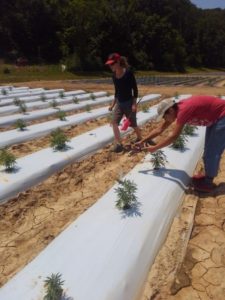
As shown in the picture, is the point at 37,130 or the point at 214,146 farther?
the point at 37,130

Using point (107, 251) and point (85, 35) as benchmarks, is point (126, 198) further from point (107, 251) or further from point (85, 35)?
point (85, 35)

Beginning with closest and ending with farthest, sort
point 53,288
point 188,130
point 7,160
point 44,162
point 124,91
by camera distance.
→ point 53,288, point 7,160, point 44,162, point 124,91, point 188,130

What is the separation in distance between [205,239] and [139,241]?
0.82 meters

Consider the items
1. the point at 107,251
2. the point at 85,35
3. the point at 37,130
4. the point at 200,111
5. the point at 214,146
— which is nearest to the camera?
the point at 107,251

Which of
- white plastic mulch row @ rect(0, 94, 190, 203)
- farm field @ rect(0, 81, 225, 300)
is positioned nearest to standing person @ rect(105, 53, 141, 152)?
white plastic mulch row @ rect(0, 94, 190, 203)

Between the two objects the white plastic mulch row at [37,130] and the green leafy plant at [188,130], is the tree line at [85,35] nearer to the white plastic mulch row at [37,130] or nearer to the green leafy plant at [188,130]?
the white plastic mulch row at [37,130]

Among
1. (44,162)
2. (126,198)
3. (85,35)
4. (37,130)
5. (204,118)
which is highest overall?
(204,118)

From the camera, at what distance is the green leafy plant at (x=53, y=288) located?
255cm

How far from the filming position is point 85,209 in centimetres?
425

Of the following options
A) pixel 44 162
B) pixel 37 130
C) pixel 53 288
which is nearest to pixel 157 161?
pixel 44 162

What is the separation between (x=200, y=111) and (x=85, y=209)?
75.9 inches

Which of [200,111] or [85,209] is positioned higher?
[200,111]

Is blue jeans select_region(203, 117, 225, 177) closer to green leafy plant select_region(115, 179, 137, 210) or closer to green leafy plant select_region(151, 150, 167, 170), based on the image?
green leafy plant select_region(151, 150, 167, 170)

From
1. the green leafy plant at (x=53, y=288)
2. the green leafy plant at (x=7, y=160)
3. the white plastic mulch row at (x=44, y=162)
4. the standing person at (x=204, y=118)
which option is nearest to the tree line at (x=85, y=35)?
the white plastic mulch row at (x=44, y=162)
